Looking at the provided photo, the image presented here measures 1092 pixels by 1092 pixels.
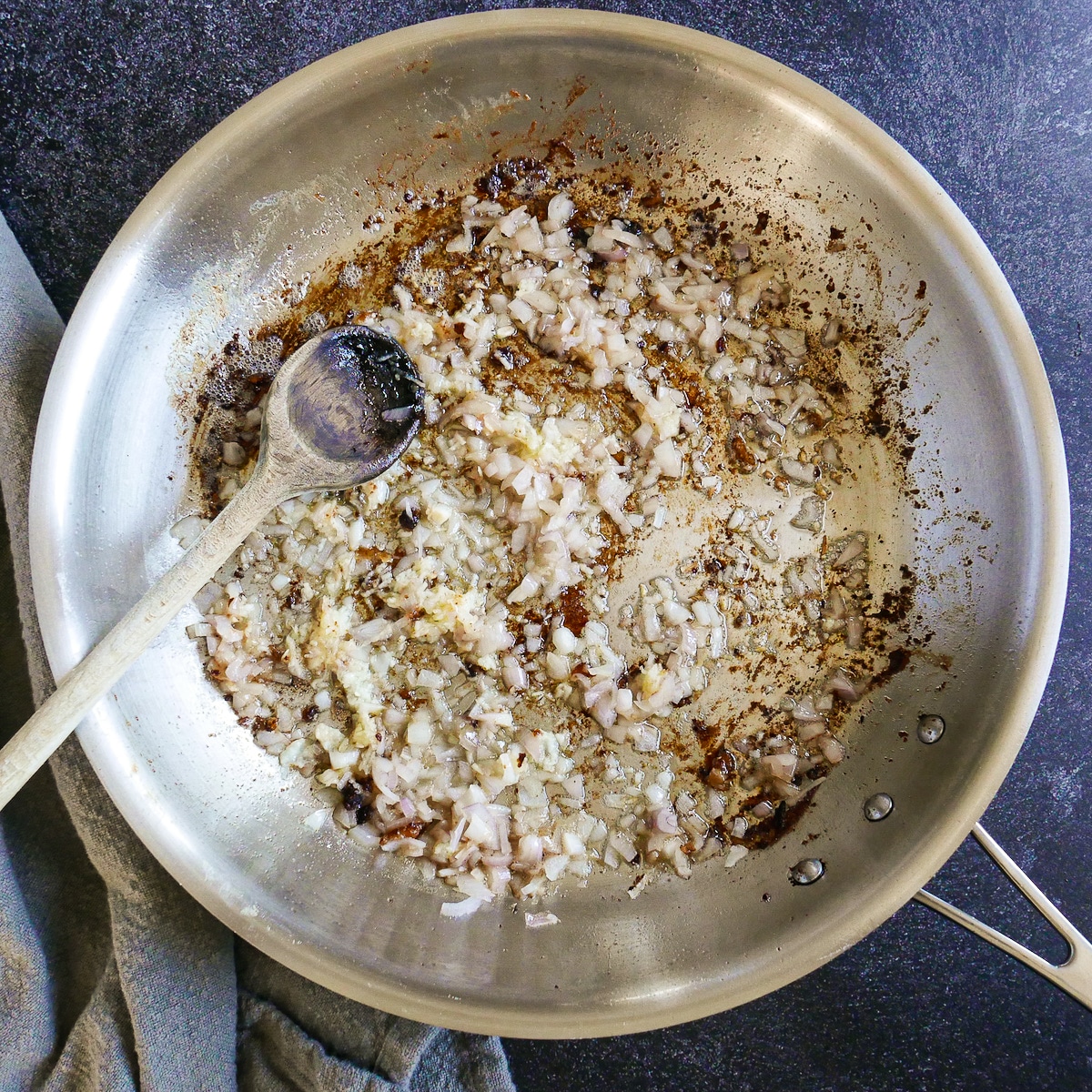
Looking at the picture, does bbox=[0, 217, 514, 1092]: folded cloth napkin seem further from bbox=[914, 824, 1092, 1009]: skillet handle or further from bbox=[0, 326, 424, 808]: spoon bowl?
bbox=[914, 824, 1092, 1009]: skillet handle

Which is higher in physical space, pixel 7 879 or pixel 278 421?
pixel 278 421

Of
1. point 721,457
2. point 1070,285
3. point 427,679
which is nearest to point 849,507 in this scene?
point 721,457

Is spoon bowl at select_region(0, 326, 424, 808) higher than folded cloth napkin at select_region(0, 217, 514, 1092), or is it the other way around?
spoon bowl at select_region(0, 326, 424, 808)

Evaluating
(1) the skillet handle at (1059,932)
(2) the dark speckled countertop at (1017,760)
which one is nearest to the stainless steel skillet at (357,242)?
(1) the skillet handle at (1059,932)

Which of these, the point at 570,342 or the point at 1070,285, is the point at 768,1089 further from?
the point at 1070,285

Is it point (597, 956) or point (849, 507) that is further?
point (849, 507)

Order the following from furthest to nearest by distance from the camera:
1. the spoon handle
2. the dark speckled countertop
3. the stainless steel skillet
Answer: the dark speckled countertop
the stainless steel skillet
the spoon handle

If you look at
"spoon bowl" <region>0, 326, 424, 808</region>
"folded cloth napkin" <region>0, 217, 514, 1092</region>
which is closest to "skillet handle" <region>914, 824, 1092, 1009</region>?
"folded cloth napkin" <region>0, 217, 514, 1092</region>
